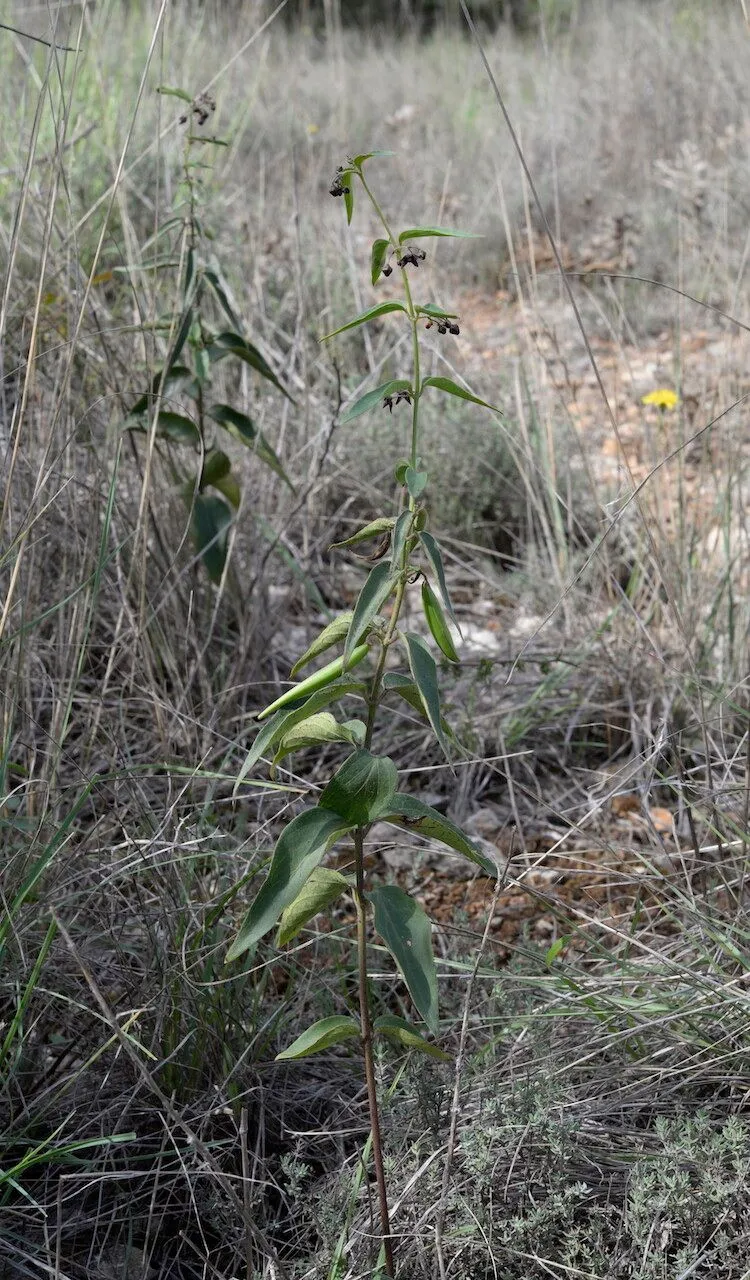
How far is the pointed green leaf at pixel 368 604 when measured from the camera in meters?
0.97

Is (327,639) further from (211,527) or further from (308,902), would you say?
(211,527)

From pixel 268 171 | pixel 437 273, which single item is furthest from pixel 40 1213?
pixel 268 171

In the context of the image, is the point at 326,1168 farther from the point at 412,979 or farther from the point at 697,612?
the point at 697,612

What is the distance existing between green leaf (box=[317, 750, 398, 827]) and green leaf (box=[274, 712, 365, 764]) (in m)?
0.06

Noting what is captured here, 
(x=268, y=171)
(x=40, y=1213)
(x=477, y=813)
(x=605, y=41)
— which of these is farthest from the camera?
(x=605, y=41)

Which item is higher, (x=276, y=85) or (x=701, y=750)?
(x=276, y=85)

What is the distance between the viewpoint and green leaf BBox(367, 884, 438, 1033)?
0.95 meters

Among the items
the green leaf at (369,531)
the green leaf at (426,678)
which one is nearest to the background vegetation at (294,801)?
the green leaf at (426,678)

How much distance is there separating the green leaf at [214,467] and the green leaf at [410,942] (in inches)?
43.5

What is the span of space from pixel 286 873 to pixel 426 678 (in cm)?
20

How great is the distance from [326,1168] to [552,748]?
3.05 feet

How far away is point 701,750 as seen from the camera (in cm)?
205

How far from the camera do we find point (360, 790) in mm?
995

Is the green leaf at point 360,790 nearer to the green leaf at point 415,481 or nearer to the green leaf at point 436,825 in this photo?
the green leaf at point 436,825
